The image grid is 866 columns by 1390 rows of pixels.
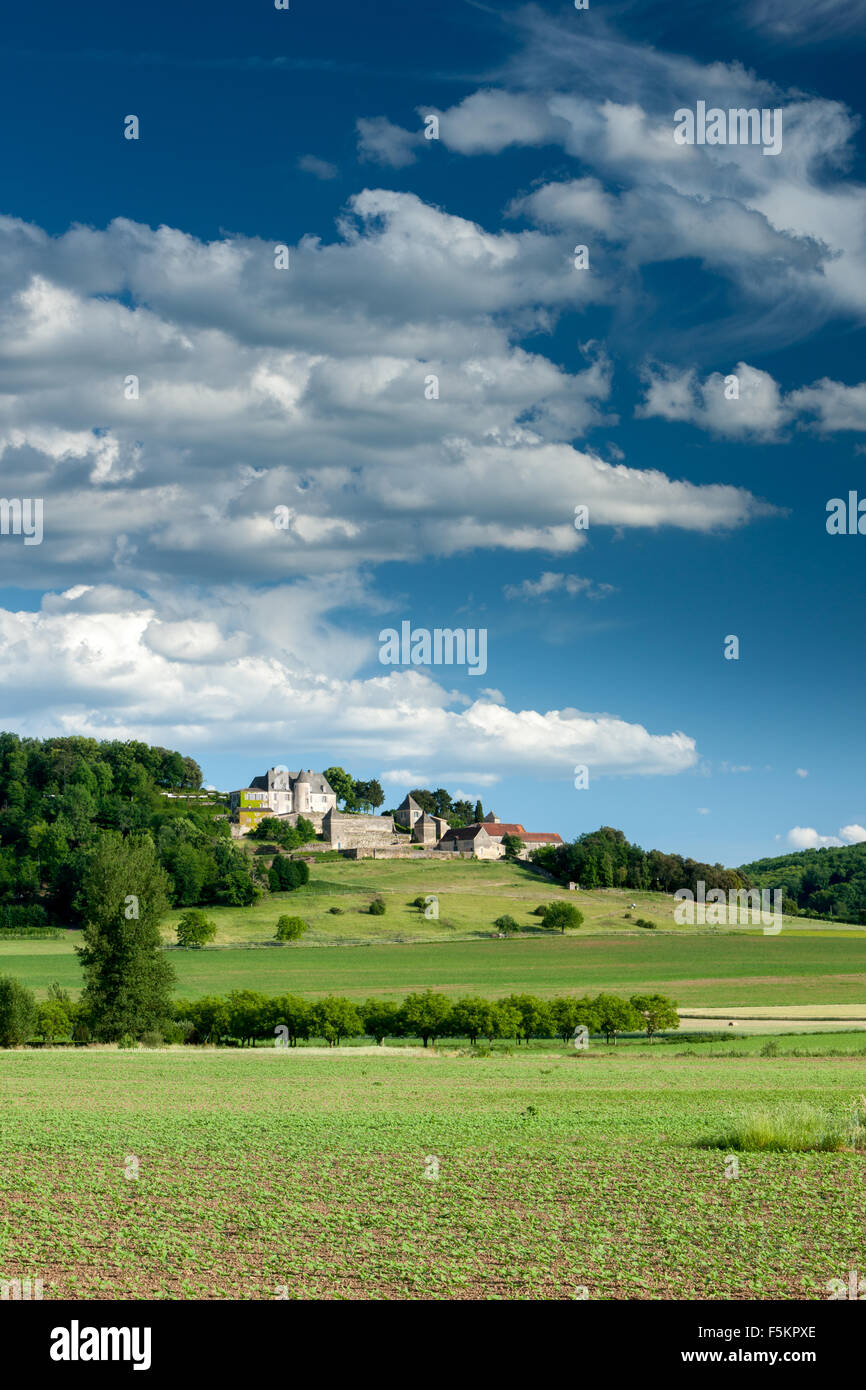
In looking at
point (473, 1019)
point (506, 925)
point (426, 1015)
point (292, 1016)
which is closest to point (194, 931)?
point (506, 925)

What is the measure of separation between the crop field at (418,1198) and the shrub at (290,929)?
346ft

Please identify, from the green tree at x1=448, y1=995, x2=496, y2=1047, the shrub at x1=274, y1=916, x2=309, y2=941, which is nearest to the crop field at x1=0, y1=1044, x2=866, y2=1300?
the green tree at x1=448, y1=995, x2=496, y2=1047

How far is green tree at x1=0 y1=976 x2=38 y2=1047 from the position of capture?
62406 mm

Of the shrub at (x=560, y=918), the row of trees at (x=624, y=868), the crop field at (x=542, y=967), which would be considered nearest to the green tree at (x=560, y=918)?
the shrub at (x=560, y=918)

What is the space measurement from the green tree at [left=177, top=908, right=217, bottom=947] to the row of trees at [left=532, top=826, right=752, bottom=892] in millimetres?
74447

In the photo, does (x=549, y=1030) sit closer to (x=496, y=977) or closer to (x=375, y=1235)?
(x=496, y=977)

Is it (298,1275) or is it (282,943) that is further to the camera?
(282,943)

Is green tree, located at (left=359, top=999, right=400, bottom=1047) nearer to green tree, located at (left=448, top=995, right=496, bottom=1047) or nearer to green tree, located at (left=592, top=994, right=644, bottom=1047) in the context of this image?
green tree, located at (left=448, top=995, right=496, bottom=1047)

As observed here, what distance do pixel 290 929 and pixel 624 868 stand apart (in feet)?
246

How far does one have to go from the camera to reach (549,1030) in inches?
Answer: 2616

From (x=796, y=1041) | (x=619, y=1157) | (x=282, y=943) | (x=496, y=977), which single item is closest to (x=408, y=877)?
(x=282, y=943)

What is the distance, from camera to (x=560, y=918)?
146625 mm
